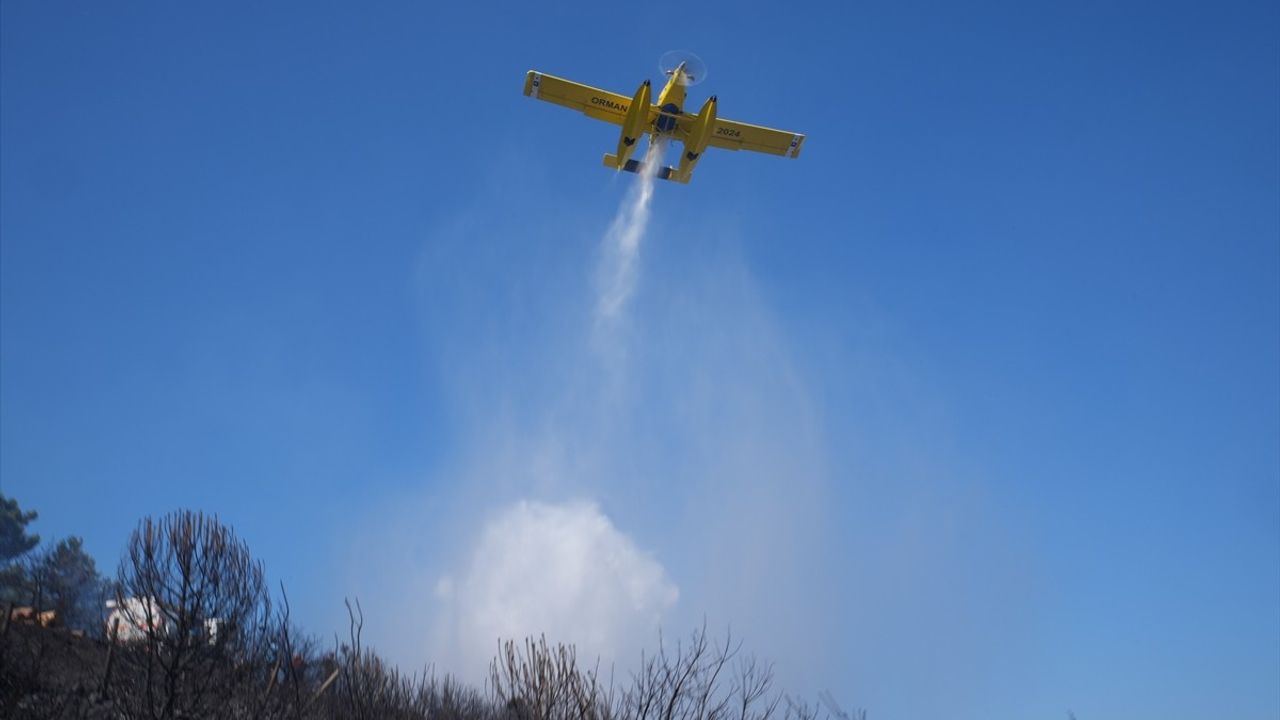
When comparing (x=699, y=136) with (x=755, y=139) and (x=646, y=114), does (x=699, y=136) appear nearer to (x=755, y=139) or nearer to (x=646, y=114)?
(x=646, y=114)

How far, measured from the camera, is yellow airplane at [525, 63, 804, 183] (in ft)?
87.8

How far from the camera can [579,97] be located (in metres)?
28.0

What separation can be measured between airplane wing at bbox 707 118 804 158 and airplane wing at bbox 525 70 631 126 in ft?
12.9

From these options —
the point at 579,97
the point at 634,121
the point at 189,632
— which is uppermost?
the point at 579,97

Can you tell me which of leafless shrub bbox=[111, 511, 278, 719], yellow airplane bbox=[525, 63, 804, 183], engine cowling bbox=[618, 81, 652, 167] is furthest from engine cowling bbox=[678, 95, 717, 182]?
leafless shrub bbox=[111, 511, 278, 719]

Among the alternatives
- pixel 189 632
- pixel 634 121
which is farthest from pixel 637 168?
pixel 189 632

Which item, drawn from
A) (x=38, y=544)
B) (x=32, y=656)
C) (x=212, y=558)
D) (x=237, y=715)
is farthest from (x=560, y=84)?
(x=38, y=544)

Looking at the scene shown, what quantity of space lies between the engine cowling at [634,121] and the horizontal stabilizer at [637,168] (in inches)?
31.0

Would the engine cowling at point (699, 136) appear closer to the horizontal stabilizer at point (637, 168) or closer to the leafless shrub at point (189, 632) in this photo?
the horizontal stabilizer at point (637, 168)

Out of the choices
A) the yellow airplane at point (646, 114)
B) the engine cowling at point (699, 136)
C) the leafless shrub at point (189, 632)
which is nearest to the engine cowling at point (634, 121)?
the yellow airplane at point (646, 114)

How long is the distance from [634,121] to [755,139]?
606cm

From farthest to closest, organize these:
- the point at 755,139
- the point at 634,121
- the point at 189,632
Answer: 1. the point at 755,139
2. the point at 634,121
3. the point at 189,632

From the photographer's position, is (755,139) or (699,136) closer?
(699,136)

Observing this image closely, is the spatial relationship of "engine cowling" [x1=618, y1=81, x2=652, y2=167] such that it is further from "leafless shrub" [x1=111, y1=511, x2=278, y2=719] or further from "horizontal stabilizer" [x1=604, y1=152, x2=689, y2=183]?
"leafless shrub" [x1=111, y1=511, x2=278, y2=719]
